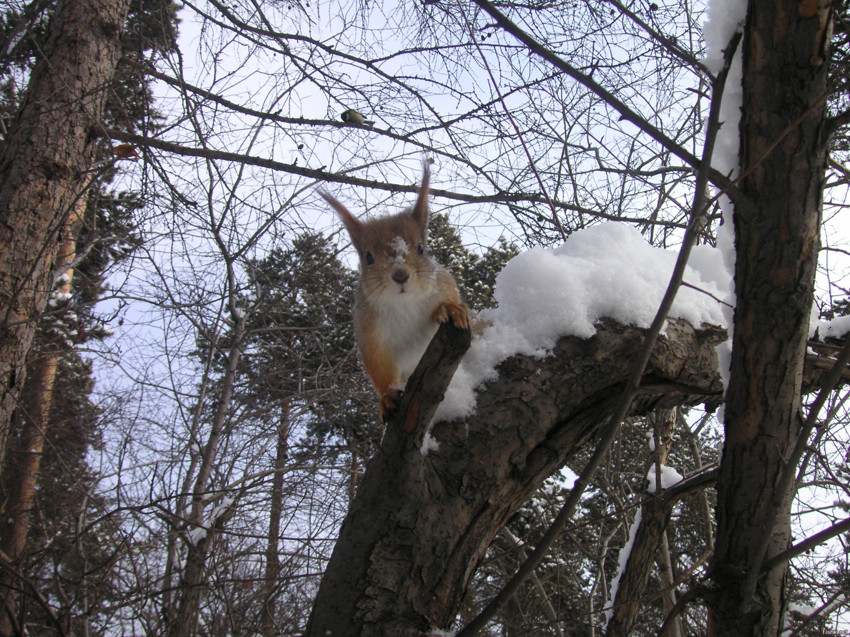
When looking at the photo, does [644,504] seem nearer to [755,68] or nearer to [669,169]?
[755,68]

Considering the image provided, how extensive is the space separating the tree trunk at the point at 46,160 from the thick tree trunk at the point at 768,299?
10.2 feet

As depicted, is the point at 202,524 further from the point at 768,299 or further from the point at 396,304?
the point at 768,299

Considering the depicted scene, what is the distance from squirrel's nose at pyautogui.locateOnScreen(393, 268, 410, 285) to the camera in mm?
2279

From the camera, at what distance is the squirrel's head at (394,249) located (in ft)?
7.82

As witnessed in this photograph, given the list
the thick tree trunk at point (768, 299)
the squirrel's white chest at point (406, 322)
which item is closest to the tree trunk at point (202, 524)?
the squirrel's white chest at point (406, 322)

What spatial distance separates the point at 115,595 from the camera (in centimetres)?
332

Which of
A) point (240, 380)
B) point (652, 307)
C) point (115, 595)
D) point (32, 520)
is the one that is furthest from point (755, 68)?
point (32, 520)

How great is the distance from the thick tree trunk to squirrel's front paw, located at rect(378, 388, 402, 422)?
1.16m

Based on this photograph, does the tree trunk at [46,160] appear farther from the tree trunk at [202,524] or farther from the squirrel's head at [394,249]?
the squirrel's head at [394,249]

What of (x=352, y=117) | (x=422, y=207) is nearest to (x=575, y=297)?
(x=422, y=207)

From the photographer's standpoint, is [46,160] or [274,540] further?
[274,540]

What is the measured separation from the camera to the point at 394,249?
8.21ft

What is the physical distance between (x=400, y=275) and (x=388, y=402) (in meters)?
0.51

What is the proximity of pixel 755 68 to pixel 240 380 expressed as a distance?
5619 millimetres
